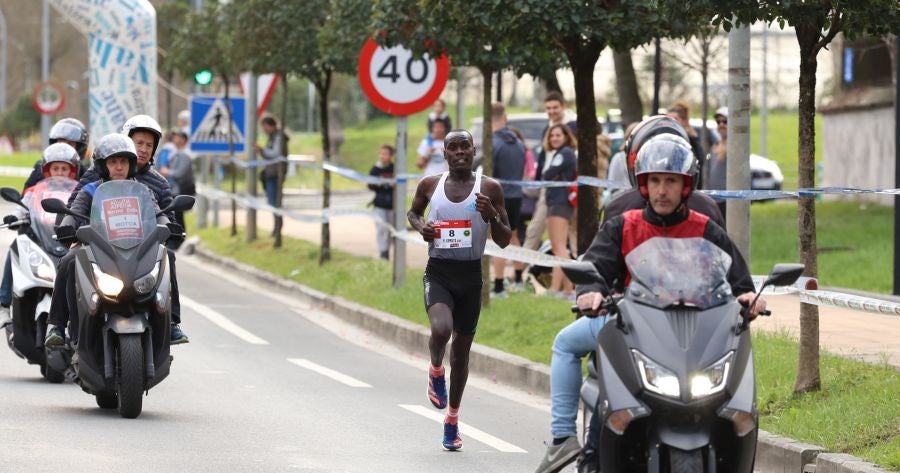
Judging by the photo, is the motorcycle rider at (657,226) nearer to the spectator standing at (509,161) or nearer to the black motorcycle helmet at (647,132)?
the black motorcycle helmet at (647,132)

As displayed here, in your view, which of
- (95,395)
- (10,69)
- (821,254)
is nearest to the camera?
(95,395)

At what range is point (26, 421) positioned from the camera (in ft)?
32.9

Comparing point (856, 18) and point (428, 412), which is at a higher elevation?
point (856, 18)

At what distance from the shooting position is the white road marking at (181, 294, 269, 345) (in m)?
15.7

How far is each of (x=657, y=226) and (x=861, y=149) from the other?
2526cm

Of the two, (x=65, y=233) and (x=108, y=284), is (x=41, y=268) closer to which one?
(x=65, y=233)

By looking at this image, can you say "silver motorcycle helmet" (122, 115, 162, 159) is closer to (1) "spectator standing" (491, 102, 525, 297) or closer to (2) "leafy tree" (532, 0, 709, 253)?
(2) "leafy tree" (532, 0, 709, 253)

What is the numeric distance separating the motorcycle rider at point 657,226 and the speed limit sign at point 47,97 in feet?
131

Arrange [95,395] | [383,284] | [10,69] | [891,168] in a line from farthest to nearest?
[10,69], [891,168], [383,284], [95,395]

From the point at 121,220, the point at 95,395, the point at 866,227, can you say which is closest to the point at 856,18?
the point at 121,220

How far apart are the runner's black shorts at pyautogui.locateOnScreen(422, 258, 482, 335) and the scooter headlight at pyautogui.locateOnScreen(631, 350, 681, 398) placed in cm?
366

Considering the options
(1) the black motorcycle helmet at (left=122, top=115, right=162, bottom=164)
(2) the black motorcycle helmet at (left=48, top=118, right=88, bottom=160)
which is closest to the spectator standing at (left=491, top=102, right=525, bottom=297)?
(2) the black motorcycle helmet at (left=48, top=118, right=88, bottom=160)

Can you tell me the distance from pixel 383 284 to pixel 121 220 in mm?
8795

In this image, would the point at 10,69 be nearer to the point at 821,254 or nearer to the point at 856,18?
the point at 821,254
